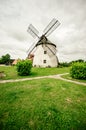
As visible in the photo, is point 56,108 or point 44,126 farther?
point 56,108

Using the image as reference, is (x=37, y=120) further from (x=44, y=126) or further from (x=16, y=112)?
(x=16, y=112)

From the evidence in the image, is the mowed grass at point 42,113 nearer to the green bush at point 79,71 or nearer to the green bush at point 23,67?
the green bush at point 79,71

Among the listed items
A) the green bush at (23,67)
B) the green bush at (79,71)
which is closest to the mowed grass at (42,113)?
the green bush at (79,71)

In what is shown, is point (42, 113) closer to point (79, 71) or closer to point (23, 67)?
point (79, 71)

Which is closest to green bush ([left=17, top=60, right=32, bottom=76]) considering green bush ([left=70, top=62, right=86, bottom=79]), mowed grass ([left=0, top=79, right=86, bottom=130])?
green bush ([left=70, top=62, right=86, bottom=79])

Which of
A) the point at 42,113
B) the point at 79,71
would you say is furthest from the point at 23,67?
the point at 42,113

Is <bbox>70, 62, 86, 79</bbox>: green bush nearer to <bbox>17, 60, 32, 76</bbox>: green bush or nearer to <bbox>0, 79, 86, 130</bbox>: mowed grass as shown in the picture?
<bbox>0, 79, 86, 130</bbox>: mowed grass

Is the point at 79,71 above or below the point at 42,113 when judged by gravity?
above

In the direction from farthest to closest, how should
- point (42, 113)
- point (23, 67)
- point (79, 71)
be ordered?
point (23, 67) → point (79, 71) → point (42, 113)

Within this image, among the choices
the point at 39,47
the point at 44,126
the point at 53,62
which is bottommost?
the point at 44,126

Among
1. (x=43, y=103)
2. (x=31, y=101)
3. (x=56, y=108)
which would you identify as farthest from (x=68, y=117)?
(x=31, y=101)

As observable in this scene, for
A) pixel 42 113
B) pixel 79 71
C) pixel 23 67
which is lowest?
pixel 42 113

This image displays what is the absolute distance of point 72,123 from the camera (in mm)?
4129

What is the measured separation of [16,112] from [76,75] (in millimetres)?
10221
